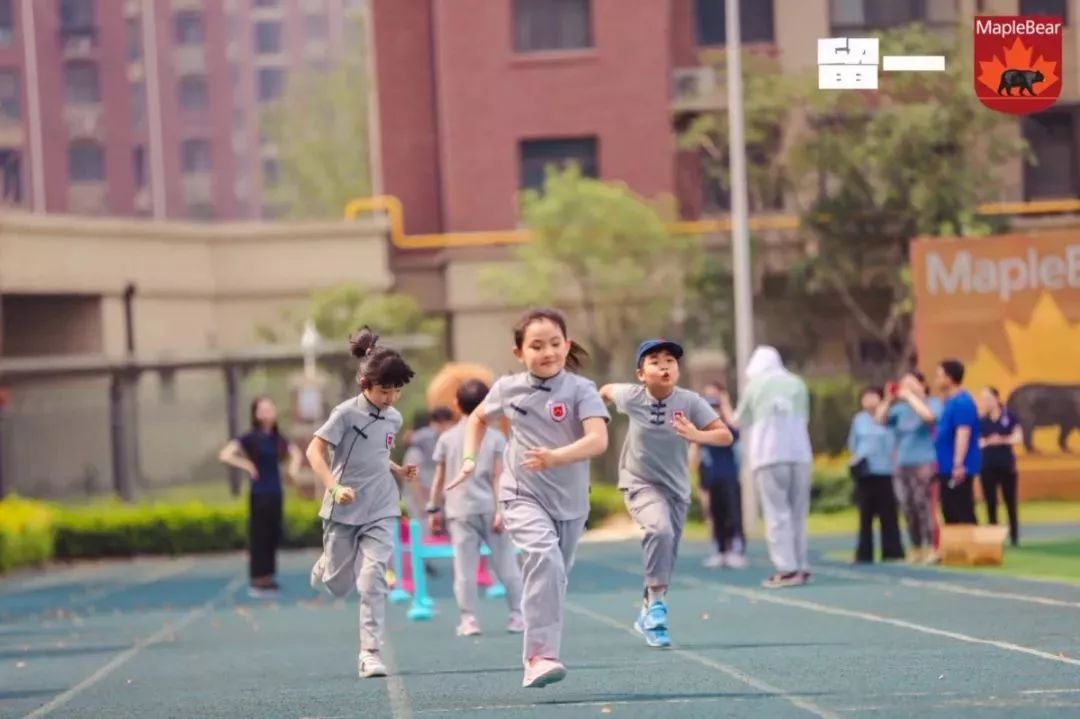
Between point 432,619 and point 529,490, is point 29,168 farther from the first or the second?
point 529,490

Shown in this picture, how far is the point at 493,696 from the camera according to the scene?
38.5 feet

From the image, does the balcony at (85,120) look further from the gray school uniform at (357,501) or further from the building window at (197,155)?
the gray school uniform at (357,501)

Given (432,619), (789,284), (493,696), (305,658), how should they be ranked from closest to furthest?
(493,696) < (305,658) < (432,619) < (789,284)

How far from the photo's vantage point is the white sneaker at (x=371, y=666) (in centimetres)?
1325

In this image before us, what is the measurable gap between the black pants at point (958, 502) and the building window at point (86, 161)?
7924 centimetres

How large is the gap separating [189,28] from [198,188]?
7997mm

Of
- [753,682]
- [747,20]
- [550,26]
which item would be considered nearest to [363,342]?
[753,682]

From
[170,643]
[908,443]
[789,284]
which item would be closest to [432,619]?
[170,643]

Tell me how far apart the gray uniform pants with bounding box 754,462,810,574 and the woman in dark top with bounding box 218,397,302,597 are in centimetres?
536

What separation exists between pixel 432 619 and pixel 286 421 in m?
27.8

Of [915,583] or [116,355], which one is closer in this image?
[915,583]

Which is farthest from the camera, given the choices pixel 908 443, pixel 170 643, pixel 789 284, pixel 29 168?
pixel 29 168

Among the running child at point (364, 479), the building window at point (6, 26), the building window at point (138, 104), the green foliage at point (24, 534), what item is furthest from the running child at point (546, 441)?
the building window at point (138, 104)

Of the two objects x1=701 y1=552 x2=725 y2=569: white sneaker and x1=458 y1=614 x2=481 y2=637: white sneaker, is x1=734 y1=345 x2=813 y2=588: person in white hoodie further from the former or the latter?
x1=701 y1=552 x2=725 y2=569: white sneaker
